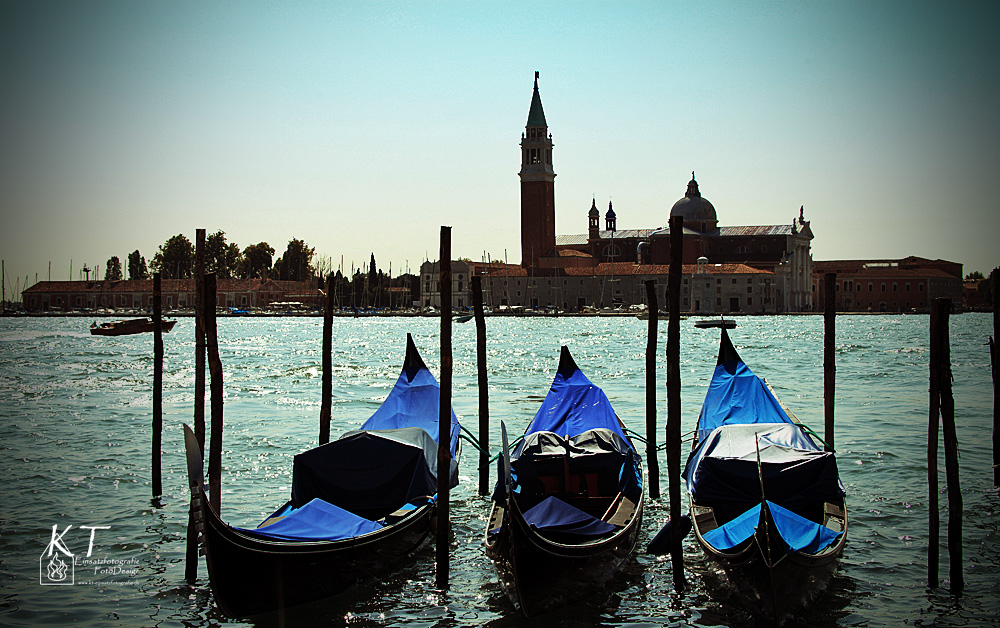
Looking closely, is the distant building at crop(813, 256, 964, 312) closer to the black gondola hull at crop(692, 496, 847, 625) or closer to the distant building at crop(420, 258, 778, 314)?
the distant building at crop(420, 258, 778, 314)

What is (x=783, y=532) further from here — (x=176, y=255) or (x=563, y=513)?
(x=176, y=255)

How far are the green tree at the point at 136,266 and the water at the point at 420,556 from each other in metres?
72.9

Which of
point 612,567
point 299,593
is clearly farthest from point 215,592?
point 612,567

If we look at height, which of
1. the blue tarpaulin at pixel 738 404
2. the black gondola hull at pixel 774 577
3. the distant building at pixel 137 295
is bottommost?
the black gondola hull at pixel 774 577

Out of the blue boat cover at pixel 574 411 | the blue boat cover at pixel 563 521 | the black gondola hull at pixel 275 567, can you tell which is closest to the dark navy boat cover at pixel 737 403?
the blue boat cover at pixel 574 411

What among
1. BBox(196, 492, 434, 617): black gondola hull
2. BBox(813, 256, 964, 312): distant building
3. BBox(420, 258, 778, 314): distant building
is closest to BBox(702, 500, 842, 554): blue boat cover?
BBox(196, 492, 434, 617): black gondola hull

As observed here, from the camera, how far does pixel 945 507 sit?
28.8ft

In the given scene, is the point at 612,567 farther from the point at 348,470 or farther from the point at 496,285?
the point at 496,285

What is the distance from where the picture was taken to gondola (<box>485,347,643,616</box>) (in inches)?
228

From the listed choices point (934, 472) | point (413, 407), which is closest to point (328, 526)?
point (413, 407)

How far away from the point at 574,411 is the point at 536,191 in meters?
69.1

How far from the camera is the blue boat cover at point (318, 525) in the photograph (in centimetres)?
596

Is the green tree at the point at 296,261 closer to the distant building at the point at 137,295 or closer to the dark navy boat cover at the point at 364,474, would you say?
the distant building at the point at 137,295

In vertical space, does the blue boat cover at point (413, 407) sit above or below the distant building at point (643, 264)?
below
